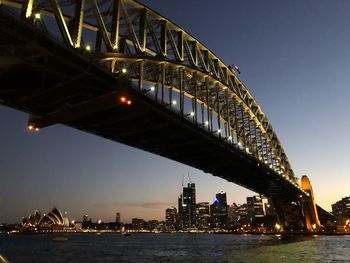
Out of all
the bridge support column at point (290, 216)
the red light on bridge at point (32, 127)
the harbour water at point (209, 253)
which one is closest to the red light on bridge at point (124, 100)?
the red light on bridge at point (32, 127)

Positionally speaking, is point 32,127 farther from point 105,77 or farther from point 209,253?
point 209,253

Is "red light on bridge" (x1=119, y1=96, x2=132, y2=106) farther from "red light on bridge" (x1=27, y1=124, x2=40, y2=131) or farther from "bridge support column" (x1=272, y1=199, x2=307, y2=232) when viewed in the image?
"bridge support column" (x1=272, y1=199, x2=307, y2=232)

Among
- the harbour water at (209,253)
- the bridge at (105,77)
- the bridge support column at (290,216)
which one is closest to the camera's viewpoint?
the bridge at (105,77)

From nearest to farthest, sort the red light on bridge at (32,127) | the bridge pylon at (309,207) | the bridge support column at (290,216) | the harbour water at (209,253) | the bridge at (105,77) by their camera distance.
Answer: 1. the bridge at (105,77)
2. the red light on bridge at (32,127)
3. the harbour water at (209,253)
4. the bridge support column at (290,216)
5. the bridge pylon at (309,207)

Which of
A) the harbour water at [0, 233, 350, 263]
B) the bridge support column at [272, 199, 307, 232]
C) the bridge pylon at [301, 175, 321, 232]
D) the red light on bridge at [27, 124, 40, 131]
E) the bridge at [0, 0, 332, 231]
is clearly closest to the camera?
the bridge at [0, 0, 332, 231]

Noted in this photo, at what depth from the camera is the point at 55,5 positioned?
2053 cm

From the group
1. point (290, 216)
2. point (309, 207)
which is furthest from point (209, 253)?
point (309, 207)

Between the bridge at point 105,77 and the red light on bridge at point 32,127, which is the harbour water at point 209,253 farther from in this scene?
the red light on bridge at point 32,127

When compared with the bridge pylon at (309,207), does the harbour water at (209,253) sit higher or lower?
lower

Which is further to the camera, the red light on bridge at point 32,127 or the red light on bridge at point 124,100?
the red light on bridge at point 32,127

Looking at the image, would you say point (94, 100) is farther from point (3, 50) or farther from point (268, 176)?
point (268, 176)

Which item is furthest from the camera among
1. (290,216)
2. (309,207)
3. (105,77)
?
(290,216)

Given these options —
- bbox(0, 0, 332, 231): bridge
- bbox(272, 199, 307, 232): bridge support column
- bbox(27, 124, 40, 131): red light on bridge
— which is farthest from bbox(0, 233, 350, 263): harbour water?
bbox(27, 124, 40, 131): red light on bridge

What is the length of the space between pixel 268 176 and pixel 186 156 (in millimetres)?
31057
